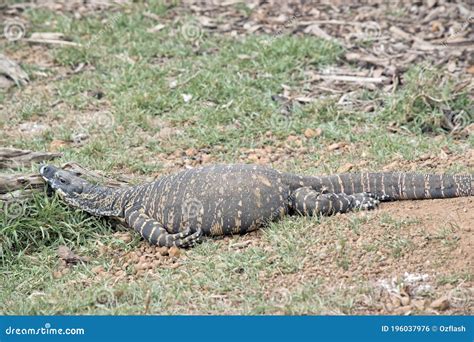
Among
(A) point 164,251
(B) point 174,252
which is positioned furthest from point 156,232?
(B) point 174,252

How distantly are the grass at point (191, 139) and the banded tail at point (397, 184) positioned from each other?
1.98 feet

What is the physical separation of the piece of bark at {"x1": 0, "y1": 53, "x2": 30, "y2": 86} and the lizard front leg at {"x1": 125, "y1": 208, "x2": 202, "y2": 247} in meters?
4.76

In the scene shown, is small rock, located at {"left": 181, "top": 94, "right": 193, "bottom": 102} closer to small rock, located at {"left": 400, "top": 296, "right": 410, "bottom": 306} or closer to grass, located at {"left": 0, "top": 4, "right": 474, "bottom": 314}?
grass, located at {"left": 0, "top": 4, "right": 474, "bottom": 314}

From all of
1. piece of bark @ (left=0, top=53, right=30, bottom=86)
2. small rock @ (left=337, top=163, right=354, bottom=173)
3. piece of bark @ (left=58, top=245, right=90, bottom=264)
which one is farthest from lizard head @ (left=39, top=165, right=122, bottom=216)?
piece of bark @ (left=0, top=53, right=30, bottom=86)

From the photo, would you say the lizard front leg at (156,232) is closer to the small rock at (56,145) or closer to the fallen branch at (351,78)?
the small rock at (56,145)

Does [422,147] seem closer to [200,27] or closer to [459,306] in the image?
[459,306]

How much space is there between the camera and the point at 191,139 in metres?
10.6

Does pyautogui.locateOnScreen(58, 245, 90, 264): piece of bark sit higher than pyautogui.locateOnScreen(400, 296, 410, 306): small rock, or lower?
lower

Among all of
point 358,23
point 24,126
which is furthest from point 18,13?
point 358,23

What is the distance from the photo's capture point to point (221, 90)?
37.9 feet

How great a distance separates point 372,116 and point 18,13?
7.10 meters

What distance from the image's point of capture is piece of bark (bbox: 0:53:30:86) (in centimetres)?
1226

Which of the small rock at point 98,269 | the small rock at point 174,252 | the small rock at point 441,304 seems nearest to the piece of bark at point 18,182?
the small rock at point 98,269

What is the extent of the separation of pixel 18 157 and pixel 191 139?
231 cm
